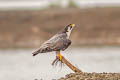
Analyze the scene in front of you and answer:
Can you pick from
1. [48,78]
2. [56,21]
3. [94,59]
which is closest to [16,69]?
[94,59]

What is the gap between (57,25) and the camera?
32.7 metres

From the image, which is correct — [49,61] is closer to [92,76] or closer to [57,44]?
[57,44]

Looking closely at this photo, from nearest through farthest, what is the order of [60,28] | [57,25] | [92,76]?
[92,76]
[60,28]
[57,25]

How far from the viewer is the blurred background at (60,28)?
28297 mm

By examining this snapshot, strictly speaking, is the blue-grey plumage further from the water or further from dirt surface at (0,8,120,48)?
dirt surface at (0,8,120,48)

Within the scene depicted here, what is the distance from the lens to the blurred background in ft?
92.8

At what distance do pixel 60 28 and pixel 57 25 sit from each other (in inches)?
19.9

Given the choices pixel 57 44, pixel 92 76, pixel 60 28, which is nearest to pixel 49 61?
pixel 60 28

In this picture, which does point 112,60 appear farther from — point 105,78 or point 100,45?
point 105,78

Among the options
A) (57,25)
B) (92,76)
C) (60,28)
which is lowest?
(92,76)

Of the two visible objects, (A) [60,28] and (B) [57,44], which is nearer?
(B) [57,44]

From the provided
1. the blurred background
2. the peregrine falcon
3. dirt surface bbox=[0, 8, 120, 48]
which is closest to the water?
the blurred background

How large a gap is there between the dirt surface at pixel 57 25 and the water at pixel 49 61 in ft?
3.99

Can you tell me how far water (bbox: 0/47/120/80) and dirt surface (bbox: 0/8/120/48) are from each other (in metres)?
1.22
